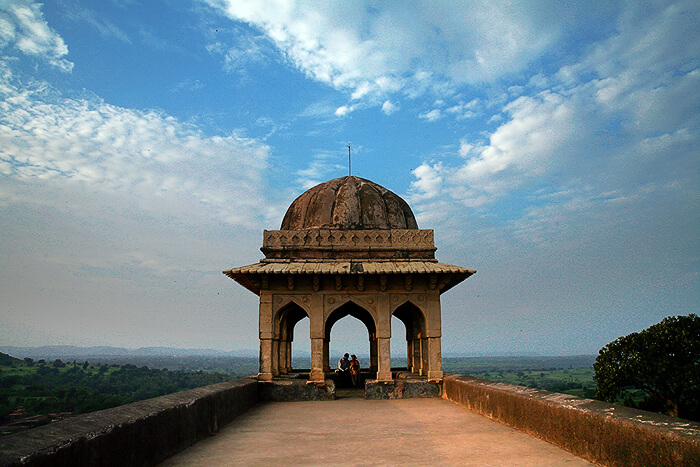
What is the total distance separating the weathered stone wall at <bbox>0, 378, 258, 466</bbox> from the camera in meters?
3.55

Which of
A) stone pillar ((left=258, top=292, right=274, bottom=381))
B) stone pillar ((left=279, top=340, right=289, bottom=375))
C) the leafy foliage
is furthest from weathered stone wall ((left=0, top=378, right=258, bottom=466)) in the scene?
the leafy foliage

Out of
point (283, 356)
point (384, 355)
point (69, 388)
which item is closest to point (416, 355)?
point (283, 356)

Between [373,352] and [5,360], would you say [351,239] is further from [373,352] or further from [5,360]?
[5,360]

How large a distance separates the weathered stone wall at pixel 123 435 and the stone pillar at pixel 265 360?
189 inches

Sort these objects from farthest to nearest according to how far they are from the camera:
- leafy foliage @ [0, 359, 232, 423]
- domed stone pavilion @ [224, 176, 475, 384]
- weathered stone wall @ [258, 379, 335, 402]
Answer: leafy foliage @ [0, 359, 232, 423] → domed stone pavilion @ [224, 176, 475, 384] → weathered stone wall @ [258, 379, 335, 402]

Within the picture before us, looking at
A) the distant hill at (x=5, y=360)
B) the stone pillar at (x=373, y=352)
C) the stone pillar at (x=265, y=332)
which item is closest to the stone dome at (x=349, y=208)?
the stone pillar at (x=265, y=332)

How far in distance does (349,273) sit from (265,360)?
312 centimetres

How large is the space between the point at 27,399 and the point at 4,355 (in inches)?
1876

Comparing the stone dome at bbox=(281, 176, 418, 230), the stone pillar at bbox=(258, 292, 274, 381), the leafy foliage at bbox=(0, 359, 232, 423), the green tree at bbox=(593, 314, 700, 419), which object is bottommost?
the leafy foliage at bbox=(0, 359, 232, 423)

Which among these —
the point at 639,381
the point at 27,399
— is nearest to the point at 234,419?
the point at 639,381

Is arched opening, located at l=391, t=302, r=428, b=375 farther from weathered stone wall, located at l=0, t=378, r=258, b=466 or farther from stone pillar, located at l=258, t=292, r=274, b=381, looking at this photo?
weathered stone wall, located at l=0, t=378, r=258, b=466

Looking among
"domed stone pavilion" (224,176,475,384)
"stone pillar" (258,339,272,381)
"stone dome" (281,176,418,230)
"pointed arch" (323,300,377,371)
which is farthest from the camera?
"pointed arch" (323,300,377,371)

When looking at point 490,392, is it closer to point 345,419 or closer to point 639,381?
point 345,419

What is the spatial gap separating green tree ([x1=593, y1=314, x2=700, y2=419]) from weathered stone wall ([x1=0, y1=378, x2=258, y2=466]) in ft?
66.7
